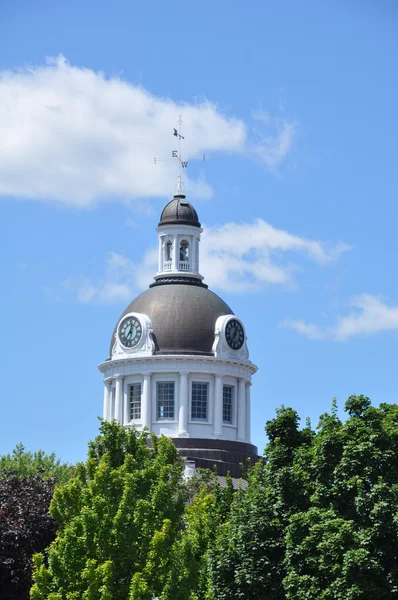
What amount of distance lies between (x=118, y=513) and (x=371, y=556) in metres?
9.69

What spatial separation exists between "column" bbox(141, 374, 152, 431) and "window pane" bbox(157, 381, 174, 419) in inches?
31.1

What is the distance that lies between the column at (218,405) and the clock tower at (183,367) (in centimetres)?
7

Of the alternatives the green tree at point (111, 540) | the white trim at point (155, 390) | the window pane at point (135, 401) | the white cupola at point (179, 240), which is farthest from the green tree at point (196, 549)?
the white cupola at point (179, 240)

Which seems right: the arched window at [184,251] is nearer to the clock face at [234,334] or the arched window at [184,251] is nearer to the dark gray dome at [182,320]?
the dark gray dome at [182,320]

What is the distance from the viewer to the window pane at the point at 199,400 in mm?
121688

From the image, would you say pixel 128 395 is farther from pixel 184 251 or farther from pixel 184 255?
pixel 184 251

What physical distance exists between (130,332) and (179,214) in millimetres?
9437

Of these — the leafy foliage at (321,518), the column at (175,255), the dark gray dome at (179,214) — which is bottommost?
the leafy foliage at (321,518)

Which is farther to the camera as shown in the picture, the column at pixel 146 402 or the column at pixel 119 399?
the column at pixel 119 399

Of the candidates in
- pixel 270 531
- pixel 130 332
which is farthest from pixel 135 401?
pixel 270 531

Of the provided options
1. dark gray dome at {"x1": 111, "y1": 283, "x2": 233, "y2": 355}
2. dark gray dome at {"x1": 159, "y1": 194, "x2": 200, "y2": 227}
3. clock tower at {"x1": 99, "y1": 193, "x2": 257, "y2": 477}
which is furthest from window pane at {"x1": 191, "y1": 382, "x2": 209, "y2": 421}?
dark gray dome at {"x1": 159, "y1": 194, "x2": 200, "y2": 227}

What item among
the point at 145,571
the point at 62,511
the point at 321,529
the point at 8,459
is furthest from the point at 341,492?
the point at 8,459

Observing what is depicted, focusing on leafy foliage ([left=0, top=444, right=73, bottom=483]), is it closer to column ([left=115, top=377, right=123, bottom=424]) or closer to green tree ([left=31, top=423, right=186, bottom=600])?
column ([left=115, top=377, right=123, bottom=424])

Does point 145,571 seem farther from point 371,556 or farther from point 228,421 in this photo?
point 228,421
